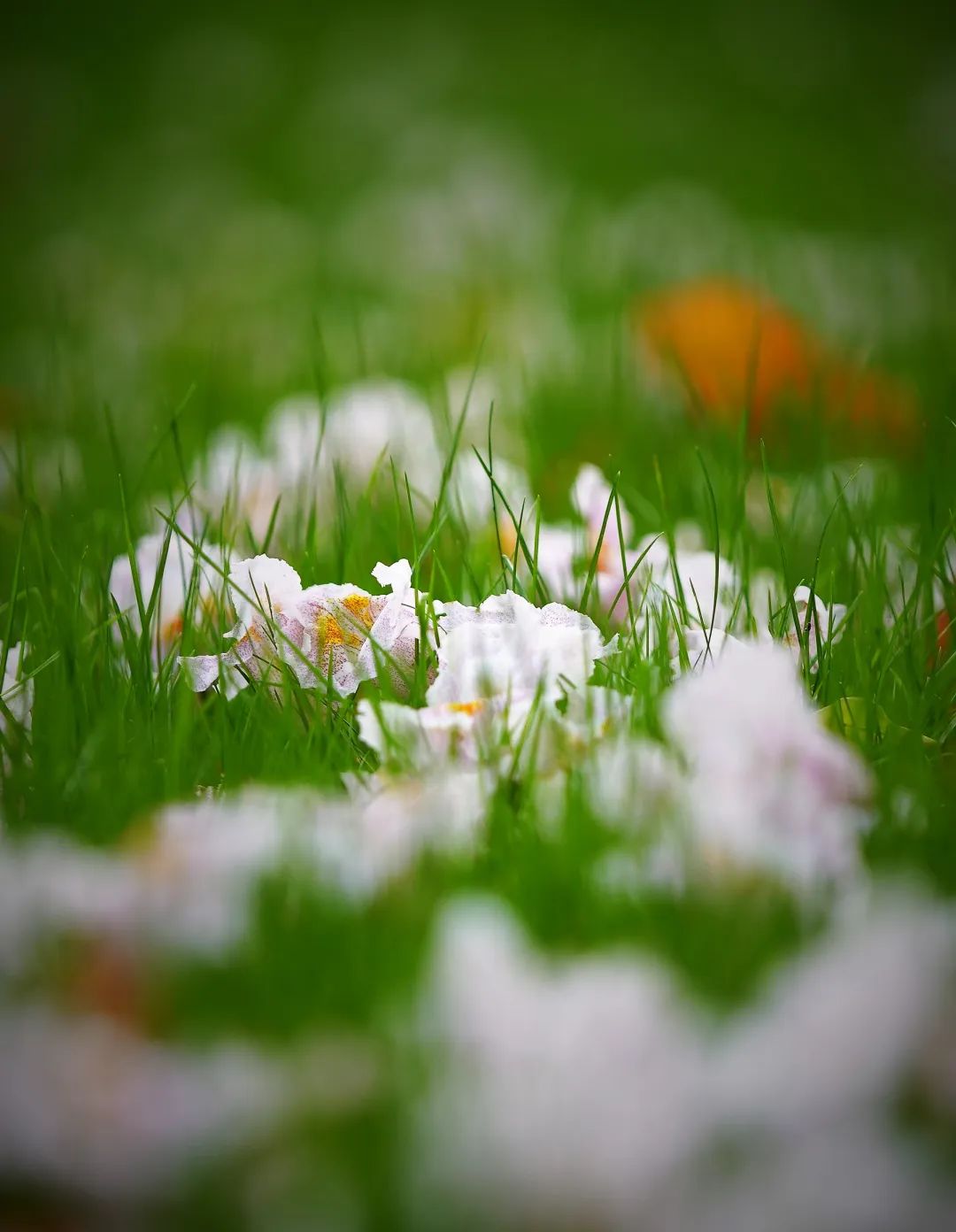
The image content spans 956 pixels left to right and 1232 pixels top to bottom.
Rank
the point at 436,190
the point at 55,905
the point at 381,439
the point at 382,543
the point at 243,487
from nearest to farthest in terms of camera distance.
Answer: the point at 55,905 < the point at 382,543 < the point at 243,487 < the point at 381,439 < the point at 436,190

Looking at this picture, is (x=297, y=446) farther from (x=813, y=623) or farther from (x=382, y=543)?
(x=813, y=623)

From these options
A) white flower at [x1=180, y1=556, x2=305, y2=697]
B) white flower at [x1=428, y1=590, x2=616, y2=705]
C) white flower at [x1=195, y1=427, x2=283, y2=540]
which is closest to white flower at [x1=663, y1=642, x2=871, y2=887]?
white flower at [x1=428, y1=590, x2=616, y2=705]

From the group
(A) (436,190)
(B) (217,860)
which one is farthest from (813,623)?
(A) (436,190)

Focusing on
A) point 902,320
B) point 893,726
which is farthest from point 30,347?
point 893,726

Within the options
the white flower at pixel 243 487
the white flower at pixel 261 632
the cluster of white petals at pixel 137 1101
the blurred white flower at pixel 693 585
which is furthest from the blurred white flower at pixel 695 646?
the white flower at pixel 243 487

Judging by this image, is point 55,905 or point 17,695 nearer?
point 55,905

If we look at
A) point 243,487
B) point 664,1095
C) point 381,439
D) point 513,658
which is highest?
point 381,439

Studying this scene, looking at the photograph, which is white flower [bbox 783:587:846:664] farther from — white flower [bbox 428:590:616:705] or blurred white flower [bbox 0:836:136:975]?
blurred white flower [bbox 0:836:136:975]

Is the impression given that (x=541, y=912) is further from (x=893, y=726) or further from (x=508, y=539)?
(x=508, y=539)
